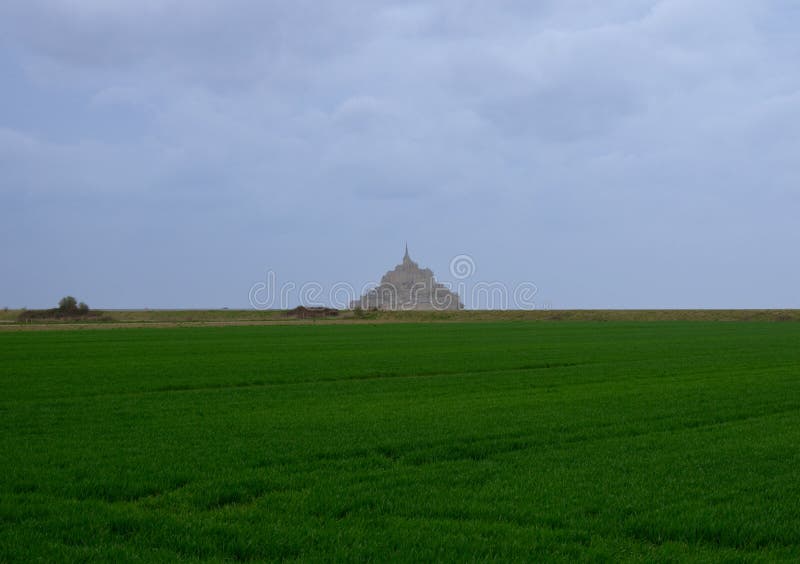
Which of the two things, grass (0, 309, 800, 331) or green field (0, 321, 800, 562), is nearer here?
green field (0, 321, 800, 562)

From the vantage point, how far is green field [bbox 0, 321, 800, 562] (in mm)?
8867

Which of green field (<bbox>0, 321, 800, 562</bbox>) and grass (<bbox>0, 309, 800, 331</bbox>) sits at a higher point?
grass (<bbox>0, 309, 800, 331</bbox>)

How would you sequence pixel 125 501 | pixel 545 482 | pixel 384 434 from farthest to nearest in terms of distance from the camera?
pixel 384 434 < pixel 545 482 < pixel 125 501

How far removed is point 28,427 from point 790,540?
15.4m

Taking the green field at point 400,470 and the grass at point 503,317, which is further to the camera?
the grass at point 503,317

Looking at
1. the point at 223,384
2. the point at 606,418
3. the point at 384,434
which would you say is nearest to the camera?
the point at 384,434

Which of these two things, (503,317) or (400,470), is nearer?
(400,470)

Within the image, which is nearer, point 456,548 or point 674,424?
point 456,548

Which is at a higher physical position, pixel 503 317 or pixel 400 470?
pixel 503 317

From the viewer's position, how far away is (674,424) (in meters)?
17.9

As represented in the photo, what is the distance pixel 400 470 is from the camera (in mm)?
12688

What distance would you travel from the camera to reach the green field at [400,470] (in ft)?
29.1

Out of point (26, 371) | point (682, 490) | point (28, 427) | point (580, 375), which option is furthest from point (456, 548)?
point (26, 371)

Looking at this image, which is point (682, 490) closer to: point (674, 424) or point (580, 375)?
point (674, 424)
